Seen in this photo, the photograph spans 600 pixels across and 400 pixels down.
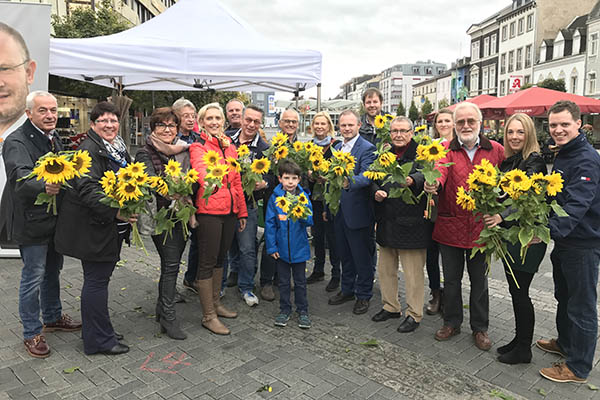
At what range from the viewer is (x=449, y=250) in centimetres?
428

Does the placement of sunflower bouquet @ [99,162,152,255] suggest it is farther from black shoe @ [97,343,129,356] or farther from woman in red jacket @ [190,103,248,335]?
black shoe @ [97,343,129,356]

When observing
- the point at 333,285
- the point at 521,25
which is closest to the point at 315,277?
the point at 333,285

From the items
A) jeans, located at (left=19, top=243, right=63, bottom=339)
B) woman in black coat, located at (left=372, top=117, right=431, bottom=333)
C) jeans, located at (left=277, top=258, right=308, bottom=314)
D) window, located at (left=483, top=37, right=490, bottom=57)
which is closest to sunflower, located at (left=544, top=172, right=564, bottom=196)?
woman in black coat, located at (left=372, top=117, right=431, bottom=333)

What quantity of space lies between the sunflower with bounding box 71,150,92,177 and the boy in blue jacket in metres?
1.82

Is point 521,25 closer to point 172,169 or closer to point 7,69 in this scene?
point 7,69

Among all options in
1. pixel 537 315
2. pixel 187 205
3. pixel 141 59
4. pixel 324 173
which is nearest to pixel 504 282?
pixel 537 315

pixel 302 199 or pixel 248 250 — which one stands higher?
pixel 302 199

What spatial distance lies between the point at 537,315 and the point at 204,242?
3695 mm

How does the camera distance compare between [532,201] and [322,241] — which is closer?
[532,201]

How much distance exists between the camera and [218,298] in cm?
492

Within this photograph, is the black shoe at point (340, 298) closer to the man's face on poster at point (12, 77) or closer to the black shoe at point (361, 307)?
the black shoe at point (361, 307)

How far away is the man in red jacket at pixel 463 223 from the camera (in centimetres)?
412

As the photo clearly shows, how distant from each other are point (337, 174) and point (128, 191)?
1.93 m

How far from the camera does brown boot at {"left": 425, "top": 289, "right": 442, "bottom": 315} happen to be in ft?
16.5
